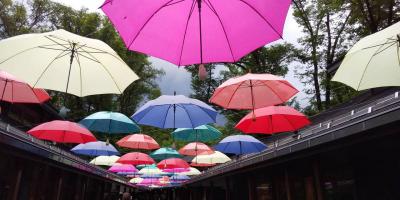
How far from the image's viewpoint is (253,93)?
7816mm

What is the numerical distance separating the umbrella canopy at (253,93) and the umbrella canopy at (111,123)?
4169 millimetres

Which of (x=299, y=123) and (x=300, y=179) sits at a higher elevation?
(x=299, y=123)

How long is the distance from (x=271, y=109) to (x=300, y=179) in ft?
5.94

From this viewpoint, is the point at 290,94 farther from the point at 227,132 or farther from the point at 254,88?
the point at 227,132

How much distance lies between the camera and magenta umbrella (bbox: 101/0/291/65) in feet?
12.3

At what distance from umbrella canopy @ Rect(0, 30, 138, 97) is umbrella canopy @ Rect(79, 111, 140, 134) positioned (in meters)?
5.41

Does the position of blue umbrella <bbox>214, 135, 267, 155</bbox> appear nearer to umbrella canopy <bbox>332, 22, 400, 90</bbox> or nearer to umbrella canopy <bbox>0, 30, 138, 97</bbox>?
umbrella canopy <bbox>332, 22, 400, 90</bbox>

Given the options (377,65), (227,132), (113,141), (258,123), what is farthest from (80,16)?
(377,65)

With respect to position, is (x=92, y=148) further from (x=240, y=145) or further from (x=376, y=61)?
(x=376, y=61)

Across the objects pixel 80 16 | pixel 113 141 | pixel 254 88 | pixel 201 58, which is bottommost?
pixel 201 58

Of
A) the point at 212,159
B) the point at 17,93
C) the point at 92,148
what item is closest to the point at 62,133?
the point at 17,93

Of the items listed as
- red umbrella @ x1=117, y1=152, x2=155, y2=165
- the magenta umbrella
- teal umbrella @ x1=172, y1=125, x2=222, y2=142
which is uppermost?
teal umbrella @ x1=172, y1=125, x2=222, y2=142

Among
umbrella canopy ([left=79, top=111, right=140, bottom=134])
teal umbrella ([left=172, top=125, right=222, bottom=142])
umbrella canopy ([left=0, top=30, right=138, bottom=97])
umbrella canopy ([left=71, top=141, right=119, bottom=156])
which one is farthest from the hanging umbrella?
umbrella canopy ([left=0, top=30, right=138, bottom=97])

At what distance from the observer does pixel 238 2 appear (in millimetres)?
3738
